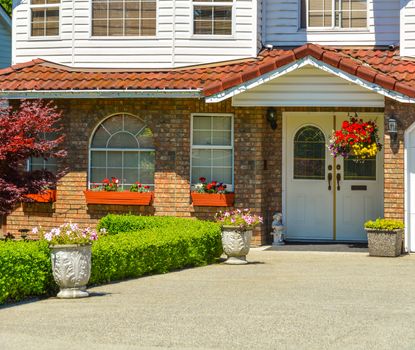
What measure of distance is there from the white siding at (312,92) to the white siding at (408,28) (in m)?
1.93

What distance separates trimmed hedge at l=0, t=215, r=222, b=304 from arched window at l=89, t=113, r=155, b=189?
4.63 feet

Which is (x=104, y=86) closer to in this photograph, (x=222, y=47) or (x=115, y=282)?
(x=222, y=47)

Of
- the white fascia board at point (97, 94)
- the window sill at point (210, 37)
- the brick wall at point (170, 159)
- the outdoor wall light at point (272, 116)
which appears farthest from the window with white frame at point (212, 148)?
the window sill at point (210, 37)

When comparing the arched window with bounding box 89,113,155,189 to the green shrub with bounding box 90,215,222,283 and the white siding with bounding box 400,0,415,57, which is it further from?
the white siding with bounding box 400,0,415,57

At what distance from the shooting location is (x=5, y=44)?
28.0 meters

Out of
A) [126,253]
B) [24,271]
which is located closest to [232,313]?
[24,271]

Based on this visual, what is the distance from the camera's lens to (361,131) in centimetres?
1841

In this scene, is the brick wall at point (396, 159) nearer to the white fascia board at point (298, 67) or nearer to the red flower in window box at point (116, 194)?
the white fascia board at point (298, 67)

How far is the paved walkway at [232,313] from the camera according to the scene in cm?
950

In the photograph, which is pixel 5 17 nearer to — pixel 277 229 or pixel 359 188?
pixel 277 229

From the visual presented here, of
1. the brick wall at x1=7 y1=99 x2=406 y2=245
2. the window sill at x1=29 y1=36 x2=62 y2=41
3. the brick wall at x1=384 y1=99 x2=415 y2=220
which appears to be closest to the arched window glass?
the brick wall at x1=7 y1=99 x2=406 y2=245

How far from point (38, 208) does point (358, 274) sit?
793 cm

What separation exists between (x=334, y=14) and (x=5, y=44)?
10766 mm

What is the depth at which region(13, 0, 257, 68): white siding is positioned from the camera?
20.2 meters
